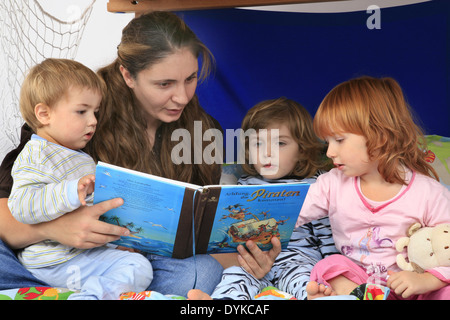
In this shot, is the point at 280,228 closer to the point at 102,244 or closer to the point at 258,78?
the point at 102,244

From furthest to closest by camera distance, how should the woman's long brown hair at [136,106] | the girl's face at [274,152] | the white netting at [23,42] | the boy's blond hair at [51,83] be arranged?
the white netting at [23,42] < the girl's face at [274,152] < the woman's long brown hair at [136,106] < the boy's blond hair at [51,83]

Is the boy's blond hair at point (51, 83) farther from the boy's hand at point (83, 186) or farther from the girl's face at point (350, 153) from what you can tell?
the girl's face at point (350, 153)

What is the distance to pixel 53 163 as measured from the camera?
1.33 meters

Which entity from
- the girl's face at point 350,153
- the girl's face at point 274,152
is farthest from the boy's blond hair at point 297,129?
the girl's face at point 350,153

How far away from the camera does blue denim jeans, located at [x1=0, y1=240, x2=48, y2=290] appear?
1276mm

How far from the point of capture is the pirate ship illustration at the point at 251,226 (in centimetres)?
129

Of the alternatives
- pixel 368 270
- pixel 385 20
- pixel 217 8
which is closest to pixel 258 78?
pixel 217 8

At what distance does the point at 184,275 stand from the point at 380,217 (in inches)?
21.2

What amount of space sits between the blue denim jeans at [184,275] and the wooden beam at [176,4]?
0.96m

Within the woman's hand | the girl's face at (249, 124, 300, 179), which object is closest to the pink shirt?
the woman's hand

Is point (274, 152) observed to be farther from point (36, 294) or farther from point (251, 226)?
point (36, 294)

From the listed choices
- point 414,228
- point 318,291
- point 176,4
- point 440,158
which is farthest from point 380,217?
point 176,4

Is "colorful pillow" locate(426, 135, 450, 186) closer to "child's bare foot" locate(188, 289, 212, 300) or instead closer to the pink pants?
the pink pants
